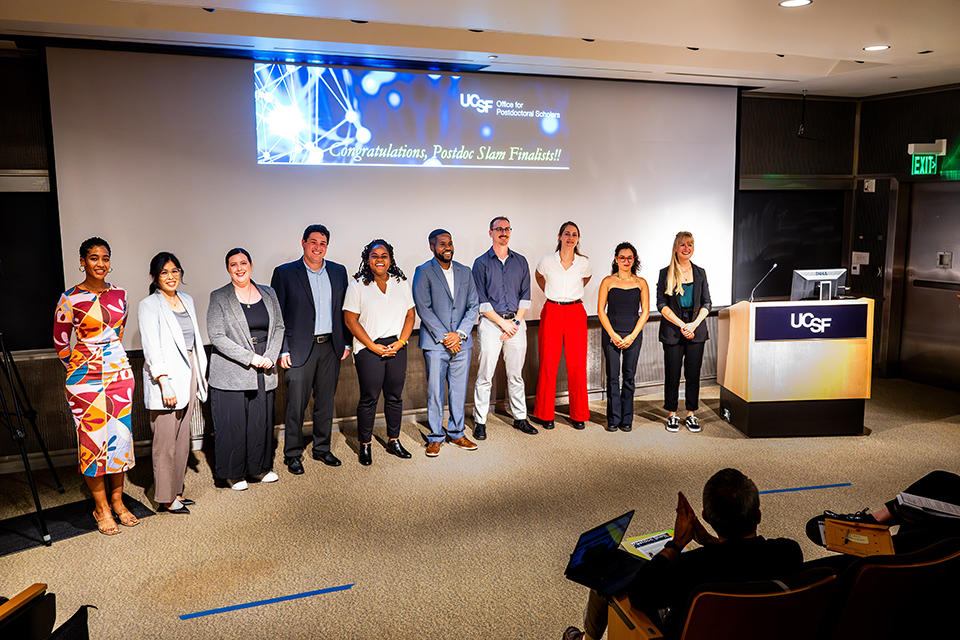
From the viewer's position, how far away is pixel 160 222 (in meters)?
5.42

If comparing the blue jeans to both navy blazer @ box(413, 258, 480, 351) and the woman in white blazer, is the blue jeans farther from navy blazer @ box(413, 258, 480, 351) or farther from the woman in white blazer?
the woman in white blazer

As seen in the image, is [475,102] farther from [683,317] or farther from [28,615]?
[28,615]

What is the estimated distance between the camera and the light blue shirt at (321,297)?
5129 mm

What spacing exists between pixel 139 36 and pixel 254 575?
3.65 meters

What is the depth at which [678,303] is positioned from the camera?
6.07 meters

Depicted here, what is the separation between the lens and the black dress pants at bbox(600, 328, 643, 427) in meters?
6.06

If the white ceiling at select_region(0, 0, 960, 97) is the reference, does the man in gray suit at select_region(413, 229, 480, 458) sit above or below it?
below

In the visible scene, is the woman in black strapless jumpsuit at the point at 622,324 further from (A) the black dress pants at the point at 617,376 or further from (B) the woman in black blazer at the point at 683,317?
(B) the woman in black blazer at the point at 683,317

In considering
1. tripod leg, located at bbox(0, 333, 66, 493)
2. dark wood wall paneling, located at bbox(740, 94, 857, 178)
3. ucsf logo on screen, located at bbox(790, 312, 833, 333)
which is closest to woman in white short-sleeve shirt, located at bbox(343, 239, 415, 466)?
tripod leg, located at bbox(0, 333, 66, 493)

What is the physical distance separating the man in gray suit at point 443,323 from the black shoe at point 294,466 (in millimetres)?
958

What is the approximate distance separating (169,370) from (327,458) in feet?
4.76

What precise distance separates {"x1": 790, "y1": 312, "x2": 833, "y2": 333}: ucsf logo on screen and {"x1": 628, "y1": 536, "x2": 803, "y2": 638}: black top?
3855 millimetres

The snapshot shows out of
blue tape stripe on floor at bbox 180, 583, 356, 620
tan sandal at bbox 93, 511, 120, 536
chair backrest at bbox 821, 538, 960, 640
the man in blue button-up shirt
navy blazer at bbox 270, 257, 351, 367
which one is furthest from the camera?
the man in blue button-up shirt

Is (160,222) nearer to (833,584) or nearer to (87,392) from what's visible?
(87,392)
